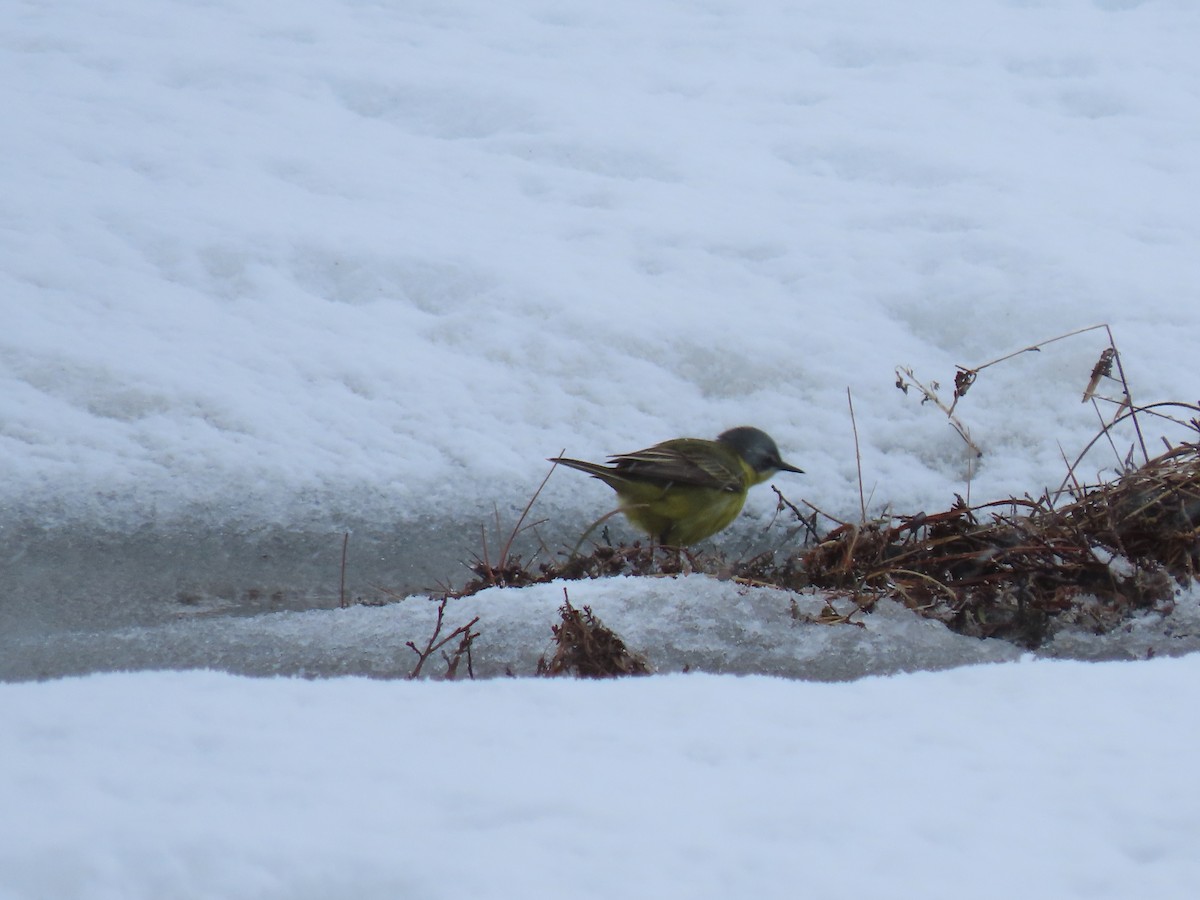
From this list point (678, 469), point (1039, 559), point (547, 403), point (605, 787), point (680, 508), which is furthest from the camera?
point (547, 403)

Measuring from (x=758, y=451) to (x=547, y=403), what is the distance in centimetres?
81

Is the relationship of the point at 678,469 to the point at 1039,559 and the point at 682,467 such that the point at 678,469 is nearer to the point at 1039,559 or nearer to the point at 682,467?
the point at 682,467

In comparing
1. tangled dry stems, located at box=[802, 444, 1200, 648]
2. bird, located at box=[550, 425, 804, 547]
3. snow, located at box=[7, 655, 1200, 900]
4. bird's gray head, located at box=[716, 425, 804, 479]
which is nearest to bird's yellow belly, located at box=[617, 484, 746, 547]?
bird, located at box=[550, 425, 804, 547]

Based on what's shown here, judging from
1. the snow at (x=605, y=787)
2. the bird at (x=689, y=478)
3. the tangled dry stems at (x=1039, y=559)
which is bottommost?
the snow at (x=605, y=787)

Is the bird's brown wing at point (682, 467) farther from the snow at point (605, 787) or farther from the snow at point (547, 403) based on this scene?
the snow at point (605, 787)

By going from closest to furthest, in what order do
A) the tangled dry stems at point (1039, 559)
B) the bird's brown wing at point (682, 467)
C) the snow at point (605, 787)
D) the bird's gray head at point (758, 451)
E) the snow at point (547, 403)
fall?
the snow at point (605, 787) < the snow at point (547, 403) < the tangled dry stems at point (1039, 559) < the bird's brown wing at point (682, 467) < the bird's gray head at point (758, 451)

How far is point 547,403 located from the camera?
465 centimetres

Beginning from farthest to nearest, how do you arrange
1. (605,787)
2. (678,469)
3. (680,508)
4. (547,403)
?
(547,403) < (680,508) < (678,469) < (605,787)

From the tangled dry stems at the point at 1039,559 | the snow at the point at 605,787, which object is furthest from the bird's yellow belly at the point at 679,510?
the snow at the point at 605,787

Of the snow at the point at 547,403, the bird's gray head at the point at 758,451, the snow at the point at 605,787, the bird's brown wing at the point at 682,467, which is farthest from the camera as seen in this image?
the bird's gray head at the point at 758,451

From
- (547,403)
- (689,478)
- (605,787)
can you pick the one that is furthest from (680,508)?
(605,787)

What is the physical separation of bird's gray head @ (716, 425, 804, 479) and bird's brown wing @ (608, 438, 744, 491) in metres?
0.09

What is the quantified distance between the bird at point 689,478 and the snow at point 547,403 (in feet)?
0.52

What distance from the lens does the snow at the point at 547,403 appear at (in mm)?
1768
